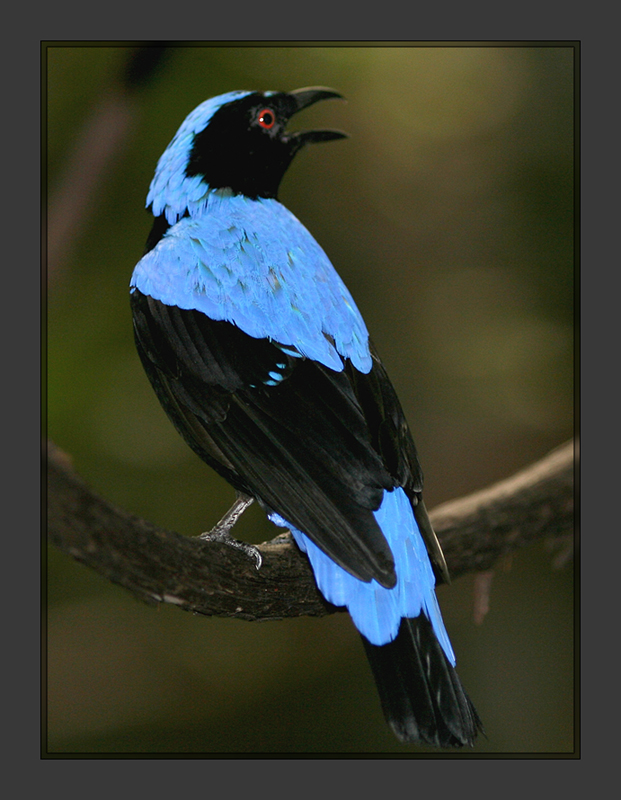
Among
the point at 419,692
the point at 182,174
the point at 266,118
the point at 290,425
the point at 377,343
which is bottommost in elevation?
the point at 419,692

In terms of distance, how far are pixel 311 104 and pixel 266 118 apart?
8.2 inches

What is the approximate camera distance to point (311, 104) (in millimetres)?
3465

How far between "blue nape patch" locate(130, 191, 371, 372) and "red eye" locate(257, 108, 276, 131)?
18.1 inches

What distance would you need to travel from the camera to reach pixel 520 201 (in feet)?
11.5

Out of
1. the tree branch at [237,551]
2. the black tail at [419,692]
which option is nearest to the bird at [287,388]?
the black tail at [419,692]

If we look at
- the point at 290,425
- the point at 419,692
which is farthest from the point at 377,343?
the point at 419,692

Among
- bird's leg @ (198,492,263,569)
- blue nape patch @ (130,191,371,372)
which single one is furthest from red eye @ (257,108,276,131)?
bird's leg @ (198,492,263,569)

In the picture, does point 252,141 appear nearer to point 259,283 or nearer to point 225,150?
point 225,150

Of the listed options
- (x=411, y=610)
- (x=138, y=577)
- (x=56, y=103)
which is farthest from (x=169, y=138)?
(x=411, y=610)

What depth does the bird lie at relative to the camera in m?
2.43

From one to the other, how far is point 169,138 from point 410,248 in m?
1.22

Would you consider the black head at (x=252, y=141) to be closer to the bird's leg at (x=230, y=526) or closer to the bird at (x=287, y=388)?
the bird at (x=287, y=388)
